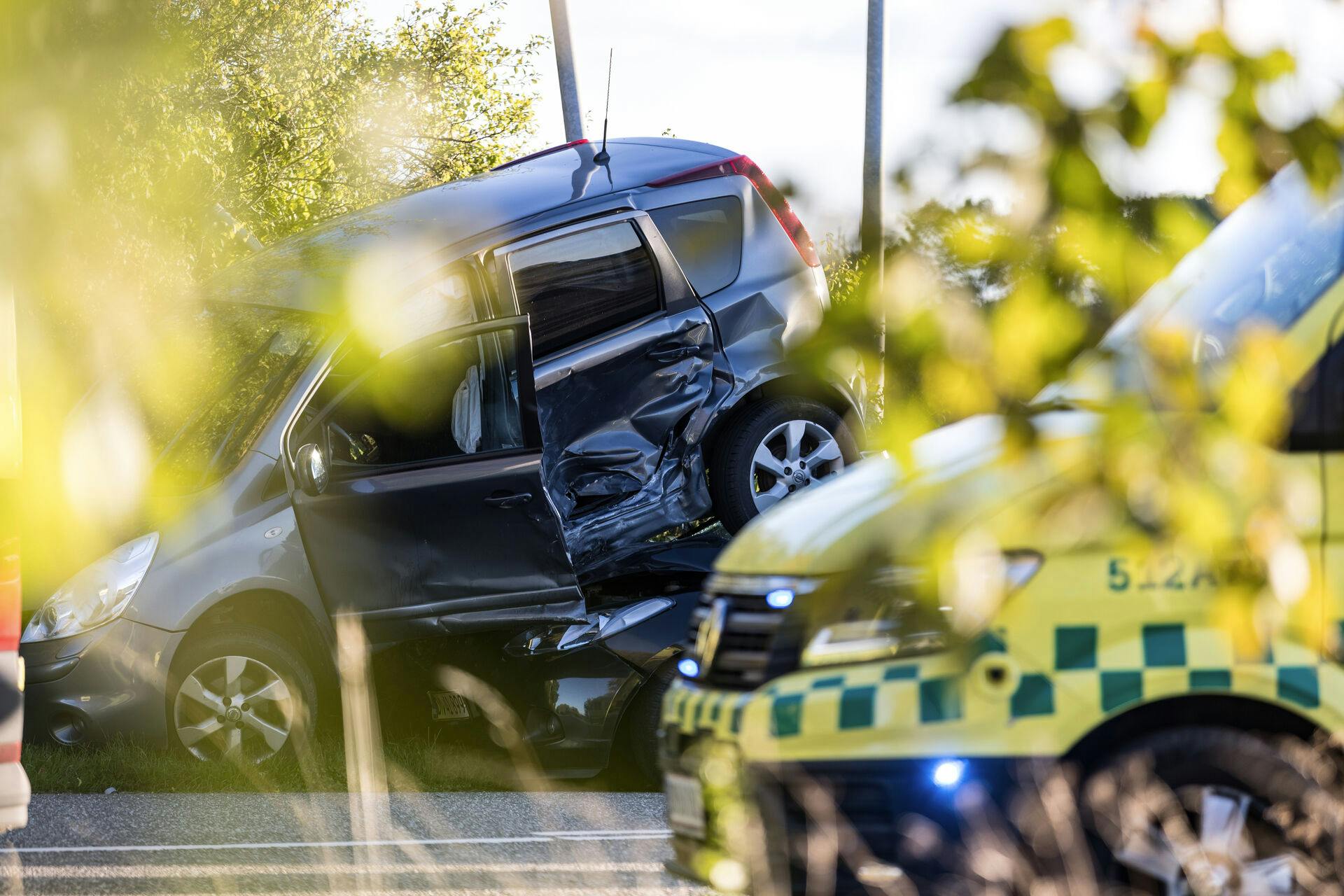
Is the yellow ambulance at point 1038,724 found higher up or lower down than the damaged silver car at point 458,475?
lower down

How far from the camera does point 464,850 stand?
4.84 m

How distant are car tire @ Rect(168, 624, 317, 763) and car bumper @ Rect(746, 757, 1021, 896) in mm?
3127

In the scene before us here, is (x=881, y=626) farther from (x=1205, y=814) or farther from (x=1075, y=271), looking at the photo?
(x=1075, y=271)

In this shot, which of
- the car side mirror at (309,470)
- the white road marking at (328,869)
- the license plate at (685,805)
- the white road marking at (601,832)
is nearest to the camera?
the license plate at (685,805)

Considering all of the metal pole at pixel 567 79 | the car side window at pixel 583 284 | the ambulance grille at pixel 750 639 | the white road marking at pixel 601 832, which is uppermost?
the metal pole at pixel 567 79

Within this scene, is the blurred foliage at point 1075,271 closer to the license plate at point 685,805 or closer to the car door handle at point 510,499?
the license plate at point 685,805

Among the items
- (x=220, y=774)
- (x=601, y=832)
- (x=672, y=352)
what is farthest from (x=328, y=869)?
(x=672, y=352)

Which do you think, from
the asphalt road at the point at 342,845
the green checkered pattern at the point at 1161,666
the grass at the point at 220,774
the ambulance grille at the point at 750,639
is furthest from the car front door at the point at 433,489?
the green checkered pattern at the point at 1161,666

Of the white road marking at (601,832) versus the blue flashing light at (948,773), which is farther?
the white road marking at (601,832)

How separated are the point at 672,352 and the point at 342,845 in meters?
3.01

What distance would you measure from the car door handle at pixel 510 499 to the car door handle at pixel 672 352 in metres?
1.15

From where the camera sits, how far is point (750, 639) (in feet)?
11.0

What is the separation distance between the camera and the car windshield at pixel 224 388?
604 centimetres

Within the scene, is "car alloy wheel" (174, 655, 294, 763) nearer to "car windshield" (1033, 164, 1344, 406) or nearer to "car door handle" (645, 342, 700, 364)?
"car door handle" (645, 342, 700, 364)
